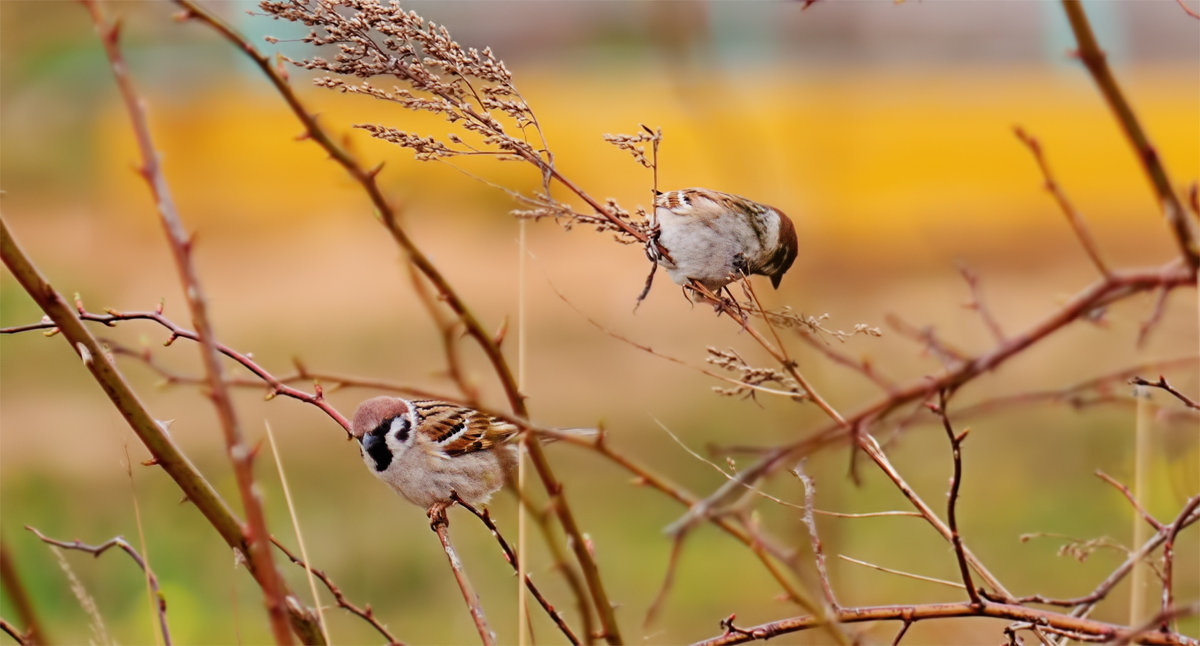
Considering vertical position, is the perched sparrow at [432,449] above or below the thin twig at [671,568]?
above

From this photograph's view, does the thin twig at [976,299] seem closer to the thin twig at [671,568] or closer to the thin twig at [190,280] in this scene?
the thin twig at [671,568]

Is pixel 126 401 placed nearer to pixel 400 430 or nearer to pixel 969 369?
pixel 969 369

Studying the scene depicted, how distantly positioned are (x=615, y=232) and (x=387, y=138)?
185mm

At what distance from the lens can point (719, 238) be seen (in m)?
1.22

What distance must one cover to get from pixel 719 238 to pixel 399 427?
16.6 inches

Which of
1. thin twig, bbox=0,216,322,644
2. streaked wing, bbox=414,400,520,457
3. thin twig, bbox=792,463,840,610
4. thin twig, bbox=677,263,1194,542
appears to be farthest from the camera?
streaked wing, bbox=414,400,520,457

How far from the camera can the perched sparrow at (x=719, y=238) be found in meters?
1.10

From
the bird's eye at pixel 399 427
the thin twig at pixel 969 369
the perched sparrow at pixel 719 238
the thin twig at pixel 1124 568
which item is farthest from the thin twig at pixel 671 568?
the bird's eye at pixel 399 427

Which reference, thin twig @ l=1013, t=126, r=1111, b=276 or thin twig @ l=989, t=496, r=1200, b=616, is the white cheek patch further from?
thin twig @ l=1013, t=126, r=1111, b=276

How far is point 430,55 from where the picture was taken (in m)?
0.59

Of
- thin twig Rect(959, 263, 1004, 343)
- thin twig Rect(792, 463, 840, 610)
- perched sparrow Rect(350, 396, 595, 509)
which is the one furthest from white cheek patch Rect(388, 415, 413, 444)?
thin twig Rect(959, 263, 1004, 343)

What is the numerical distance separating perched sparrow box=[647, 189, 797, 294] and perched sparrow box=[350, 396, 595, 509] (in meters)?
0.21

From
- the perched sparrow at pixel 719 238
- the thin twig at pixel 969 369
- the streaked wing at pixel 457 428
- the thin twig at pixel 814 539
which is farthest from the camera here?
the streaked wing at pixel 457 428

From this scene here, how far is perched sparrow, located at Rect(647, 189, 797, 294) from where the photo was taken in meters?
1.10
